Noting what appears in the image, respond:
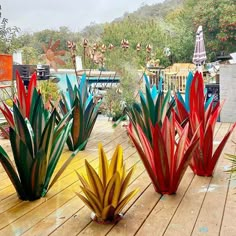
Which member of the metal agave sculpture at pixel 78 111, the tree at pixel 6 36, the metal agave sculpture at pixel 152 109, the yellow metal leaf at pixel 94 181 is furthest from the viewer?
the tree at pixel 6 36

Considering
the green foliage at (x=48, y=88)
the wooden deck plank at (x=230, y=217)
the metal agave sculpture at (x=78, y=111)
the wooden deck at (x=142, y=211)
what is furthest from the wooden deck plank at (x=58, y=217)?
the green foliage at (x=48, y=88)

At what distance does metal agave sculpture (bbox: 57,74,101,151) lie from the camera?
413 cm

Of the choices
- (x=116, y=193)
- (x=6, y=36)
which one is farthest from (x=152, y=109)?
(x=6, y=36)

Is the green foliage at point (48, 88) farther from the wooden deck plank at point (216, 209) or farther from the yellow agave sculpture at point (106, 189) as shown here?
the yellow agave sculpture at point (106, 189)

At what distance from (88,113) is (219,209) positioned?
7.54ft

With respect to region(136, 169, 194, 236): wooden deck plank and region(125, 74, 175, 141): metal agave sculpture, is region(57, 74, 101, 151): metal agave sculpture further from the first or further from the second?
region(136, 169, 194, 236): wooden deck plank

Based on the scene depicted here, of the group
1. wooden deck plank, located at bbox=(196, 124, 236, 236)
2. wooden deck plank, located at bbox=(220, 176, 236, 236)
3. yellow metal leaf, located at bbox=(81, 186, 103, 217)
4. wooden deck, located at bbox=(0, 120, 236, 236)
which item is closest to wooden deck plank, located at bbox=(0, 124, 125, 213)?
wooden deck, located at bbox=(0, 120, 236, 236)

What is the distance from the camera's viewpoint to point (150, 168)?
261cm

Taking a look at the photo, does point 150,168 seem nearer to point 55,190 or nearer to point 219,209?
point 219,209

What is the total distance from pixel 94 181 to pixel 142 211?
424 millimetres

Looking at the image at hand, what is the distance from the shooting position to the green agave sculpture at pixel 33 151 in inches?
98.0

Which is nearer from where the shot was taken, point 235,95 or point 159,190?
point 159,190

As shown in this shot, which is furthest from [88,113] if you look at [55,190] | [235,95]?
[235,95]

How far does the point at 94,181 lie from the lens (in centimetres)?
215
